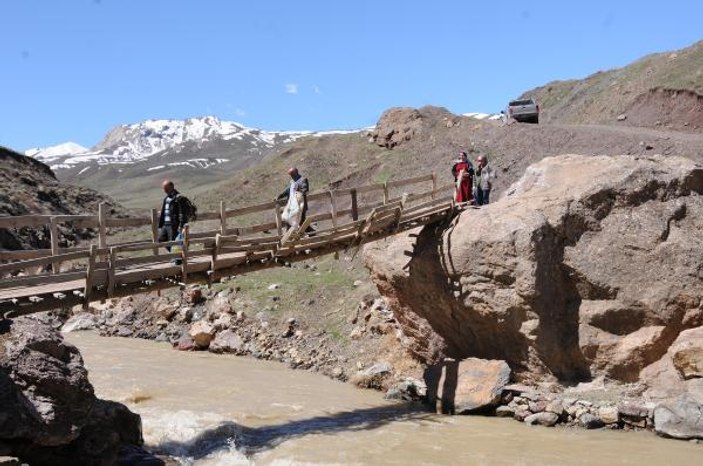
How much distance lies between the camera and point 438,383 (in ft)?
47.3

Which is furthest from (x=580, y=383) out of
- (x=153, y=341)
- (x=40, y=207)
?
(x=40, y=207)

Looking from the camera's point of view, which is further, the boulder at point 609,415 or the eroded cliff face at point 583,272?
the eroded cliff face at point 583,272

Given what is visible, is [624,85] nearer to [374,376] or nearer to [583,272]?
[583,272]

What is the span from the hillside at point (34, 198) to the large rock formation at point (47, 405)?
68.0 feet

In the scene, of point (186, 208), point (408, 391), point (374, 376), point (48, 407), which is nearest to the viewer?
point (48, 407)

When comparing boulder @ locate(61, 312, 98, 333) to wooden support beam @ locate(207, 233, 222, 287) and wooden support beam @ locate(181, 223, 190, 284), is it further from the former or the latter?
wooden support beam @ locate(181, 223, 190, 284)

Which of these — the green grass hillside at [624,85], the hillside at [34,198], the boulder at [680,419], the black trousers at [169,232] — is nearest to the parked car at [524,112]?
the green grass hillside at [624,85]

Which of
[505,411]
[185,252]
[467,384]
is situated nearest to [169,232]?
[185,252]

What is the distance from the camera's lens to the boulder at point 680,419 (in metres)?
11.7

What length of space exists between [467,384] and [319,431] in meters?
2.98

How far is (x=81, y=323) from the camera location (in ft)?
80.0

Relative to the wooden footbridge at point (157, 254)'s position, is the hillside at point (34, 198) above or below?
A: above

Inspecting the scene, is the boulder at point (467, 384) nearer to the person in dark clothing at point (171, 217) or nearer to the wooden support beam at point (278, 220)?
the wooden support beam at point (278, 220)

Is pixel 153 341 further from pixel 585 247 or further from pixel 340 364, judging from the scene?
pixel 585 247
